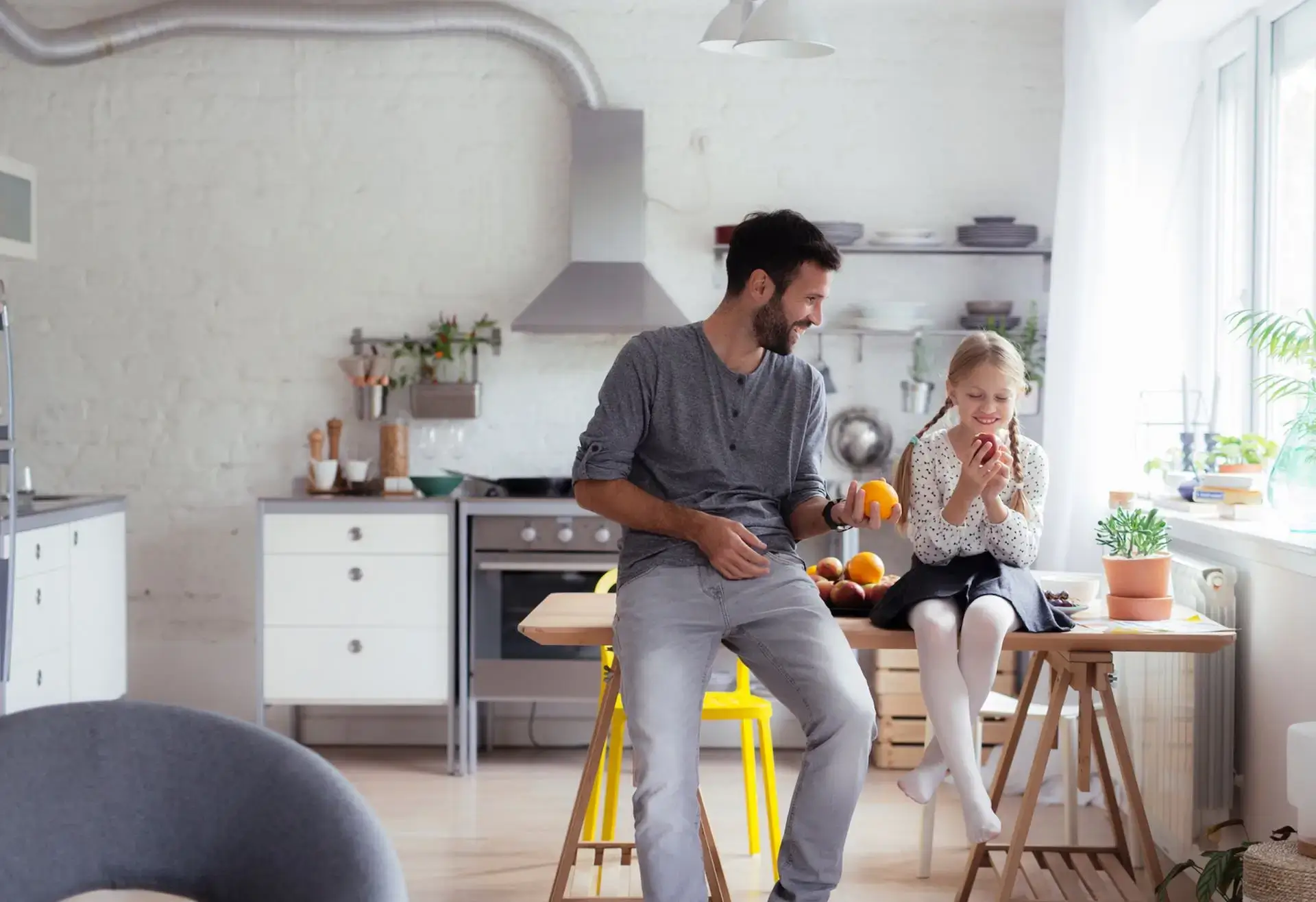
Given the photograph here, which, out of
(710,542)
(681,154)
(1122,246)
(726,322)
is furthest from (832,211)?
(710,542)

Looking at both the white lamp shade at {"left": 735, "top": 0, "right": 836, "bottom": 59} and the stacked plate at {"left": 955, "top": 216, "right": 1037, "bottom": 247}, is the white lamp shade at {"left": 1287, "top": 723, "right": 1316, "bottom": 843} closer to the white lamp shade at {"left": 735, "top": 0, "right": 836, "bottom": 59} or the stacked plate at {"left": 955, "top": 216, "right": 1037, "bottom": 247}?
the white lamp shade at {"left": 735, "top": 0, "right": 836, "bottom": 59}

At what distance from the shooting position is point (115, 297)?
5.17 m

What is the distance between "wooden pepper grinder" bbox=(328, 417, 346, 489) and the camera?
5012 mm

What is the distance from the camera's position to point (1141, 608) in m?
2.86

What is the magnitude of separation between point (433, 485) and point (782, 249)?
2.35 metres

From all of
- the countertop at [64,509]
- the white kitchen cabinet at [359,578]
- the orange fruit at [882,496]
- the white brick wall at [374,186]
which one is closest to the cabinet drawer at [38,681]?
the countertop at [64,509]

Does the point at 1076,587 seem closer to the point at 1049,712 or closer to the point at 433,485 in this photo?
the point at 1049,712

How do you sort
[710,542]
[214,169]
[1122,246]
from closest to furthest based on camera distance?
[710,542] < [1122,246] < [214,169]

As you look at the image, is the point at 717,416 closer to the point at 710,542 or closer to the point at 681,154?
the point at 710,542

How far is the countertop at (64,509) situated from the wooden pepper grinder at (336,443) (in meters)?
0.74

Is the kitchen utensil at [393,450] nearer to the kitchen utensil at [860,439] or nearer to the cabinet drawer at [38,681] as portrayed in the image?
the cabinet drawer at [38,681]

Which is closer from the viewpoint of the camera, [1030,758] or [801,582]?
[801,582]

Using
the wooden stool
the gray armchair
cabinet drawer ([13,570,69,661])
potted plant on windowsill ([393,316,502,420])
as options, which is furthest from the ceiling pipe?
the gray armchair

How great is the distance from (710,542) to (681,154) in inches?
112
